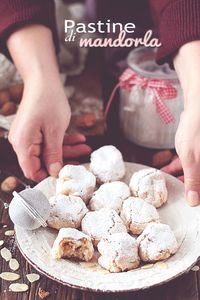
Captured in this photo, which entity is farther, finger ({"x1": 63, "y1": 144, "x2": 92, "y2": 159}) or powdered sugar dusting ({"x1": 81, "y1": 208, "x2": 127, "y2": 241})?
finger ({"x1": 63, "y1": 144, "x2": 92, "y2": 159})

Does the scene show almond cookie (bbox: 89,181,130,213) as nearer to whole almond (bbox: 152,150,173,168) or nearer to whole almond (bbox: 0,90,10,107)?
whole almond (bbox: 152,150,173,168)

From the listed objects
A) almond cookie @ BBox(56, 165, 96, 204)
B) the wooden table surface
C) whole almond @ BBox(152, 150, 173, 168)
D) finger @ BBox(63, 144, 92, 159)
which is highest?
almond cookie @ BBox(56, 165, 96, 204)

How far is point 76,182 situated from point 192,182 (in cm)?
21

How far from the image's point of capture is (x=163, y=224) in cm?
102

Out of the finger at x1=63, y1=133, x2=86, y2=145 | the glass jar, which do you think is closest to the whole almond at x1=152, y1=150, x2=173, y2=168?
the glass jar

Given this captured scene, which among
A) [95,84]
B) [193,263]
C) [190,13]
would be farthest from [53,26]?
[193,263]

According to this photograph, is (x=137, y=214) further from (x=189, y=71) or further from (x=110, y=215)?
(x=189, y=71)

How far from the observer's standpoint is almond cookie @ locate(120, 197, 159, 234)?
40.8 inches

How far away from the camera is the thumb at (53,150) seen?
3.98 feet

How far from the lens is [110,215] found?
1031 millimetres

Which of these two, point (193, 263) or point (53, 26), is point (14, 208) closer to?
point (193, 263)

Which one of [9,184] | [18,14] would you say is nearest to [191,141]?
[9,184]

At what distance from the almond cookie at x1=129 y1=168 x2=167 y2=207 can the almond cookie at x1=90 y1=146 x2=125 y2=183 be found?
4cm

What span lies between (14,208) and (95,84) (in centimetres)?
62
